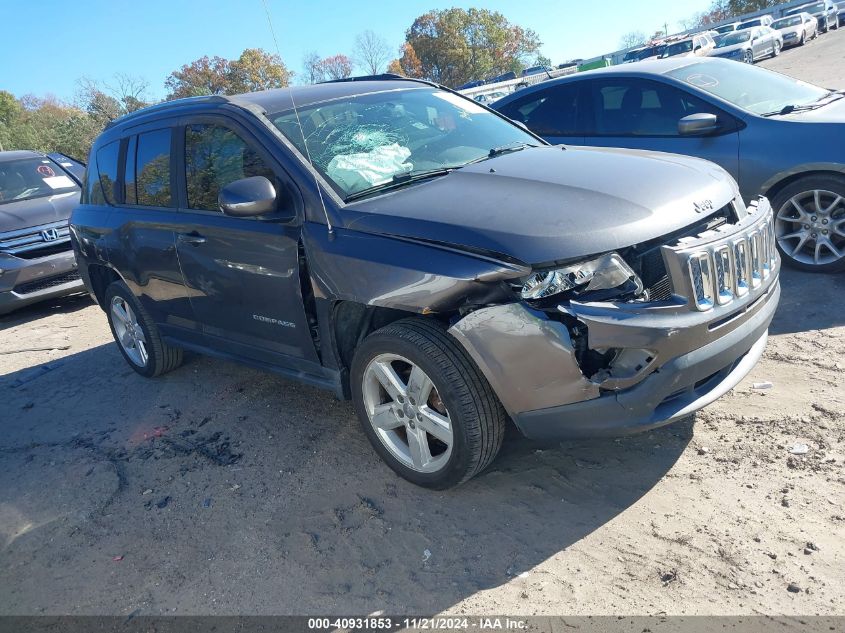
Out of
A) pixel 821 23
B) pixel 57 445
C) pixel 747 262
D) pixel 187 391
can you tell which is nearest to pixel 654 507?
pixel 747 262

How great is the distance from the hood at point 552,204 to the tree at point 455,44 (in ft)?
243

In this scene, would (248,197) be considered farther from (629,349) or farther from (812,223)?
(812,223)

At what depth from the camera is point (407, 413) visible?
3.23m

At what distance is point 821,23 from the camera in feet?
132

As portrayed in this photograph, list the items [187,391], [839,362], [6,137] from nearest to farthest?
[839,362], [187,391], [6,137]

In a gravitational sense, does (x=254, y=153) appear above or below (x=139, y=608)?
above

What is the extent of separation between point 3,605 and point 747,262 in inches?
145

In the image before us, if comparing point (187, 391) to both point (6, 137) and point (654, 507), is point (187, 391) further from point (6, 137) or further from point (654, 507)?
point (6, 137)

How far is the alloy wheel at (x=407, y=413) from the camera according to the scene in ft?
10.2

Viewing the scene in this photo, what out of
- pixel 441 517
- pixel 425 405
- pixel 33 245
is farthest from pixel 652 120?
pixel 33 245

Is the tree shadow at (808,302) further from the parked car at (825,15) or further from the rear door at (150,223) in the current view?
the parked car at (825,15)

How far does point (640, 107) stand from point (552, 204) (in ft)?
11.7

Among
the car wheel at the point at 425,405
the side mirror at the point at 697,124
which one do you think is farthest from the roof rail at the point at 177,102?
the side mirror at the point at 697,124

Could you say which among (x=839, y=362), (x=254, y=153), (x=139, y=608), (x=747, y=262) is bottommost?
(x=839, y=362)
